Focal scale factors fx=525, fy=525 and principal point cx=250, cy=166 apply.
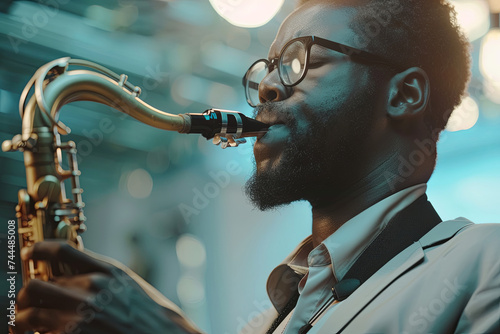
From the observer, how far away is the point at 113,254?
269 cm

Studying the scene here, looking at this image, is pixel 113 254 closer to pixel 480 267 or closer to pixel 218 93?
pixel 218 93

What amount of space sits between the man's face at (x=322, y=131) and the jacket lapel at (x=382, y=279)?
0.29 m

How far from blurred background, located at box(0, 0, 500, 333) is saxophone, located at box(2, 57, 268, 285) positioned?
0.86 meters

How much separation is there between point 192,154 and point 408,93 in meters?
1.75

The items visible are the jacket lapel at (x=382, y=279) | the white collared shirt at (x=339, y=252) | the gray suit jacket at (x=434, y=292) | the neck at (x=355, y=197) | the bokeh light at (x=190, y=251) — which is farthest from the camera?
the bokeh light at (x=190, y=251)

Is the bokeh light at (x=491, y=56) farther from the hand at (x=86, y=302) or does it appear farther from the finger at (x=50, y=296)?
the finger at (x=50, y=296)

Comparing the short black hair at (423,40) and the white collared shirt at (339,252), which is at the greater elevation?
the short black hair at (423,40)

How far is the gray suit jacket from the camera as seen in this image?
99cm

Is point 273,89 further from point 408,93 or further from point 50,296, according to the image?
point 50,296

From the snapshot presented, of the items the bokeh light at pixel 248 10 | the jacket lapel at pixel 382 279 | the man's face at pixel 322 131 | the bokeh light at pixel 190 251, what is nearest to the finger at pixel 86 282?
the jacket lapel at pixel 382 279

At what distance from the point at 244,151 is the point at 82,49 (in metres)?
0.98

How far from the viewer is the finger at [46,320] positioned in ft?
3.35

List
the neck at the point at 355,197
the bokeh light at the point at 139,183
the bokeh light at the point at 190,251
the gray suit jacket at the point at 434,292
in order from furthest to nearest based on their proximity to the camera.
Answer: the bokeh light at the point at 190,251, the bokeh light at the point at 139,183, the neck at the point at 355,197, the gray suit jacket at the point at 434,292
